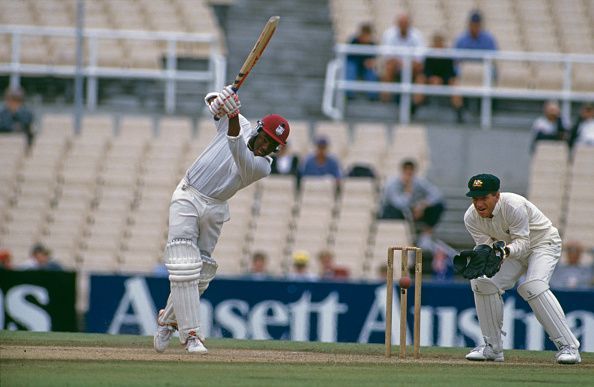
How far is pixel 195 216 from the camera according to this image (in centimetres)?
951

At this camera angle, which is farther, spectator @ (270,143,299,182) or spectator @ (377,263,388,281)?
spectator @ (270,143,299,182)

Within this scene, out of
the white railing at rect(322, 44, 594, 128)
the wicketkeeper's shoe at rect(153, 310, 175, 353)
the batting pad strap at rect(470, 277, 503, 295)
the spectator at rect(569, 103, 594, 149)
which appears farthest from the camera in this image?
the white railing at rect(322, 44, 594, 128)

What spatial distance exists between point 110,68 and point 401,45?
3.77 metres

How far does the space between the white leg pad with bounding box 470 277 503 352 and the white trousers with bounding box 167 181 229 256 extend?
6.12 feet

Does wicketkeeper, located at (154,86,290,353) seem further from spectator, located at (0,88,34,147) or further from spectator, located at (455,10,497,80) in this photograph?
spectator, located at (455,10,497,80)

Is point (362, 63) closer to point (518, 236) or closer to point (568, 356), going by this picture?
point (518, 236)

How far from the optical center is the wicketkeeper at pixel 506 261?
9.53 metres

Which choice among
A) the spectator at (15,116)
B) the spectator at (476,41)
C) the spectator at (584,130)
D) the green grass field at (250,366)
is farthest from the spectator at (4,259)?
the spectator at (584,130)

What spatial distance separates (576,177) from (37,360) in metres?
8.71

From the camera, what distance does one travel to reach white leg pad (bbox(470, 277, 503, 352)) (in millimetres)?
9883

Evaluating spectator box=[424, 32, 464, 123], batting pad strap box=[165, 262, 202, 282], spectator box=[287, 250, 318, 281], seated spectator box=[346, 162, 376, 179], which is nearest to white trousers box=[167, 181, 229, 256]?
batting pad strap box=[165, 262, 202, 282]

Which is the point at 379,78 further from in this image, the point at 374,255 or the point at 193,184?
the point at 193,184

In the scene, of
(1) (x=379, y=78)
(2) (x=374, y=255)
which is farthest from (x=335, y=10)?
(2) (x=374, y=255)

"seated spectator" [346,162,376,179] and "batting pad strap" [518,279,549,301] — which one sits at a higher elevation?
"seated spectator" [346,162,376,179]
